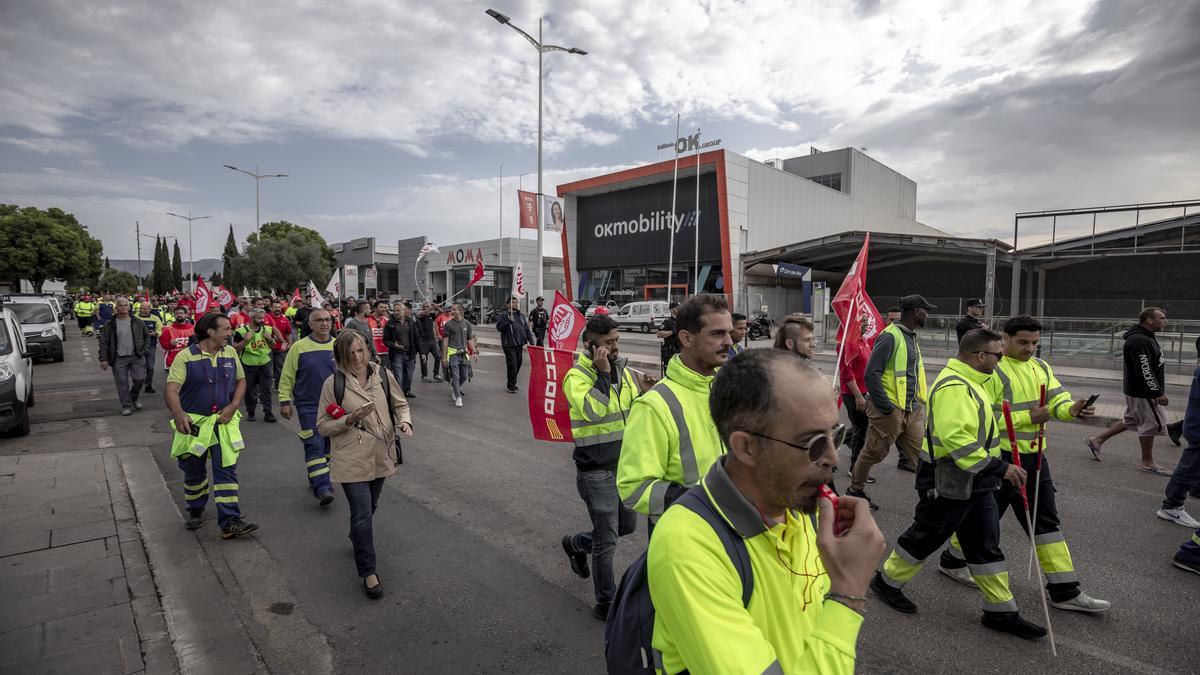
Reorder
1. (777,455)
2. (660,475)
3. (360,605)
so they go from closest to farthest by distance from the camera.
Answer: (777,455) < (660,475) < (360,605)

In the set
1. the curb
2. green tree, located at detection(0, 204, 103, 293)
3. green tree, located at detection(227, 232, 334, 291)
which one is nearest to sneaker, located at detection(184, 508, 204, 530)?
the curb

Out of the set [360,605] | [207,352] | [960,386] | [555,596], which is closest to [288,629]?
[360,605]

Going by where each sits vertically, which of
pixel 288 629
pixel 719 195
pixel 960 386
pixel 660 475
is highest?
pixel 719 195

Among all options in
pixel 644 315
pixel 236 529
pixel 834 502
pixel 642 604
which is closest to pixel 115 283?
pixel 644 315

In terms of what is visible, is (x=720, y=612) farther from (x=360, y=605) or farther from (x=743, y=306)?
(x=743, y=306)

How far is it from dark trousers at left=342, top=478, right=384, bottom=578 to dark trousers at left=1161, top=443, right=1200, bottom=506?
6274 mm

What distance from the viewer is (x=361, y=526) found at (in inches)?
165

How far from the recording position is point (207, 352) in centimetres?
533

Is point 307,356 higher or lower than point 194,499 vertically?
higher

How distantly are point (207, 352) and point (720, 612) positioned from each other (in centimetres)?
545

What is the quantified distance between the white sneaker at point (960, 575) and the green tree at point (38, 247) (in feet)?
191

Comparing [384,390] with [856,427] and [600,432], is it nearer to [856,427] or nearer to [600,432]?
[600,432]

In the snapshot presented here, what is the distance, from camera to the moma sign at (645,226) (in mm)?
38628

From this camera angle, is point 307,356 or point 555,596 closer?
point 555,596
